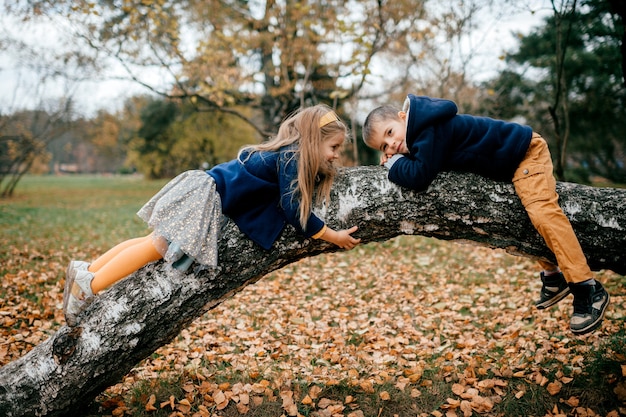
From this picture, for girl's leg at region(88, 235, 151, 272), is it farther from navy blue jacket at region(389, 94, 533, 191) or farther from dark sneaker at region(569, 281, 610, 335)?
dark sneaker at region(569, 281, 610, 335)

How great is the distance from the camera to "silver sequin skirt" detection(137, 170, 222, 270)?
2.60 meters

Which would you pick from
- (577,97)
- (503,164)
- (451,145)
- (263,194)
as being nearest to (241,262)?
(263,194)

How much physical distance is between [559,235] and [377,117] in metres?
1.38

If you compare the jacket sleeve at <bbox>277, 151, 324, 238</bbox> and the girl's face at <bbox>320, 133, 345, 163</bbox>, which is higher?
the girl's face at <bbox>320, 133, 345, 163</bbox>

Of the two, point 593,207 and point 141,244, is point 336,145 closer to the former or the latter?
point 141,244

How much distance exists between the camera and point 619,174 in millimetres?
14891

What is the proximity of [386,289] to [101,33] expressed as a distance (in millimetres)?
8049

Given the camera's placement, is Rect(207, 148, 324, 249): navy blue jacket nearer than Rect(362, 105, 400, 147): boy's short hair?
Yes

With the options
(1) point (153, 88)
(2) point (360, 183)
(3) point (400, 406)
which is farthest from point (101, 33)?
(3) point (400, 406)

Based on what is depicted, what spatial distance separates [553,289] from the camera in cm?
312

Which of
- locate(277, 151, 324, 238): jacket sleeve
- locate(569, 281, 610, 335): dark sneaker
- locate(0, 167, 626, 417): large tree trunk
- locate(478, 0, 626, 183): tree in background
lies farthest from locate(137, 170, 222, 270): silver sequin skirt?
locate(478, 0, 626, 183): tree in background

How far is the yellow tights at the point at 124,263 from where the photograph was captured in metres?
2.71

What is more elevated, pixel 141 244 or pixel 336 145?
pixel 336 145

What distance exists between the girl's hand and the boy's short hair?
2.36 feet
